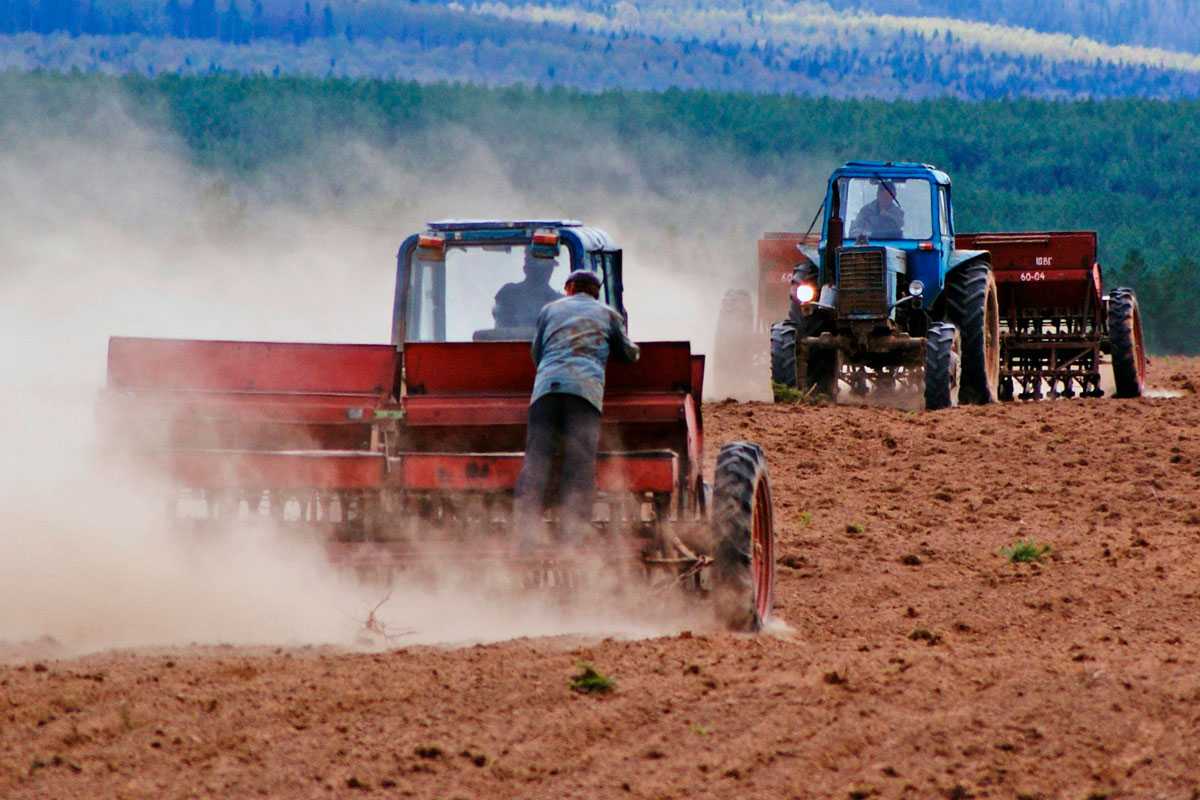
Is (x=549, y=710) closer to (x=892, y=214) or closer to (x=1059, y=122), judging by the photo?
(x=892, y=214)

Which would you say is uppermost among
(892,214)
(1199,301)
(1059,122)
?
(1059,122)

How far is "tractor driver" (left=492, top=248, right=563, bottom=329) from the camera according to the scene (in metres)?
11.4

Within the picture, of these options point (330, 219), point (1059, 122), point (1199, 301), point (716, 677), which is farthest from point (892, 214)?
point (1059, 122)

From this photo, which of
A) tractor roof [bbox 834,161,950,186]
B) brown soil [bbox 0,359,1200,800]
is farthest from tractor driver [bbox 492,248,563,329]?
tractor roof [bbox 834,161,950,186]

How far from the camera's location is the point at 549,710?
729cm

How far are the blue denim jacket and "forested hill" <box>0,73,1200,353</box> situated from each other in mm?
87798

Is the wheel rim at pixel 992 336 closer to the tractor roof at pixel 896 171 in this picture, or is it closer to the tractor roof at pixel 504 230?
the tractor roof at pixel 896 171

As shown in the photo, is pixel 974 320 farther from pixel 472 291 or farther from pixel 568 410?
pixel 568 410

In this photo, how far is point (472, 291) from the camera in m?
11.8

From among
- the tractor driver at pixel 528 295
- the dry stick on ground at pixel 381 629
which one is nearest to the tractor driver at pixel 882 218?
the tractor driver at pixel 528 295

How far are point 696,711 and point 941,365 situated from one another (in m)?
13.8

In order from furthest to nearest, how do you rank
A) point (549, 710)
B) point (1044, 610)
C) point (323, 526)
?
point (1044, 610)
point (323, 526)
point (549, 710)

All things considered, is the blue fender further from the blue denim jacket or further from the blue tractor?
the blue denim jacket

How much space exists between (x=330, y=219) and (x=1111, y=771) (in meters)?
83.8
